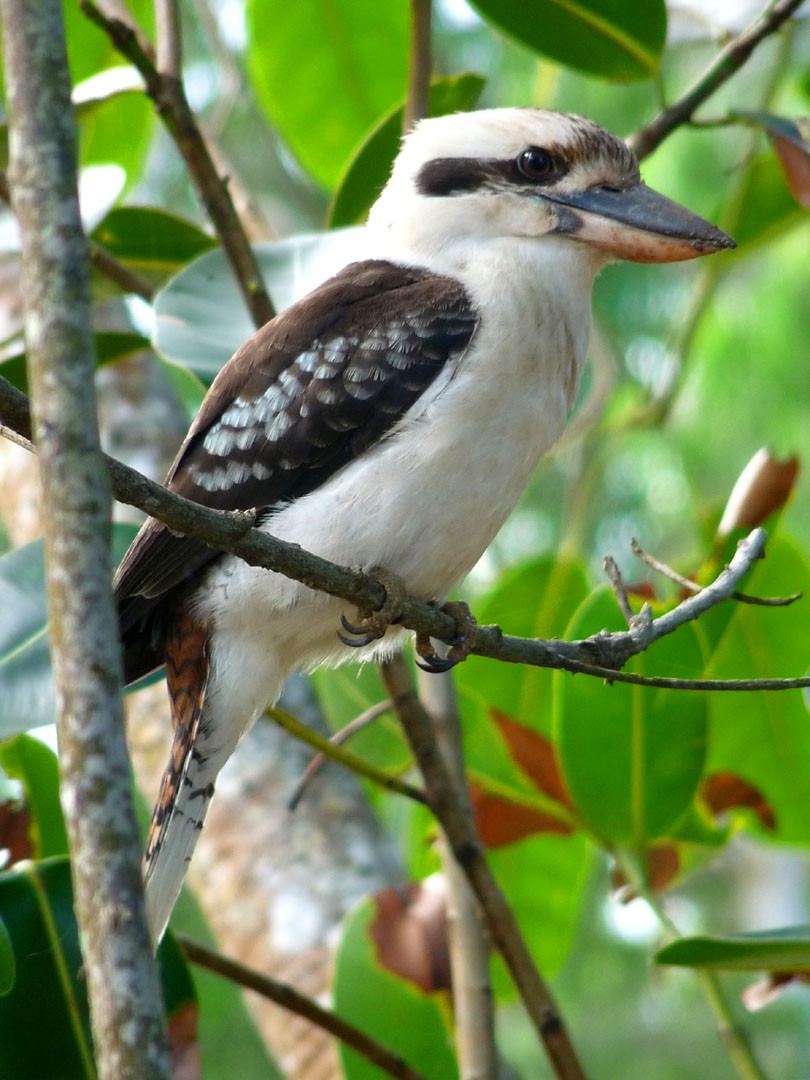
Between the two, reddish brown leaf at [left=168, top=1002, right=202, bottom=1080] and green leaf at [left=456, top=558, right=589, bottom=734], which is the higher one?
green leaf at [left=456, top=558, right=589, bottom=734]

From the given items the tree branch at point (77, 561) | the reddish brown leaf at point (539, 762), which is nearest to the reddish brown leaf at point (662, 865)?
→ the reddish brown leaf at point (539, 762)

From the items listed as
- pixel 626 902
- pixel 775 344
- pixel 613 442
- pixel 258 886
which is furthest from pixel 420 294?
pixel 775 344

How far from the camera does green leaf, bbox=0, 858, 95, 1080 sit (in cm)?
158

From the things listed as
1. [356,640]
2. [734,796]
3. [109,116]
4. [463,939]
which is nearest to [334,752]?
[356,640]

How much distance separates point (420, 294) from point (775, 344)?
13.4 ft

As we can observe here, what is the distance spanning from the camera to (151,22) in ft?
9.14

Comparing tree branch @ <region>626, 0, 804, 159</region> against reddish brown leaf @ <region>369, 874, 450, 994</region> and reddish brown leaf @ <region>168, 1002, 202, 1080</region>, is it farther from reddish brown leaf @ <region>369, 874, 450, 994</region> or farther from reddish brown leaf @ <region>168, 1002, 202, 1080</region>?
reddish brown leaf @ <region>168, 1002, 202, 1080</region>

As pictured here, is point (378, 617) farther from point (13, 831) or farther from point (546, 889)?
point (546, 889)

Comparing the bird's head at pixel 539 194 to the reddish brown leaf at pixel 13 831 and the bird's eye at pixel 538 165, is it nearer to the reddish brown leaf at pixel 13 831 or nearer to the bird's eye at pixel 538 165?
the bird's eye at pixel 538 165

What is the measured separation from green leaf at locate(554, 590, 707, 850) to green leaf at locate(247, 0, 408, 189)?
1423 millimetres

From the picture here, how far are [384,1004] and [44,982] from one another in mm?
568

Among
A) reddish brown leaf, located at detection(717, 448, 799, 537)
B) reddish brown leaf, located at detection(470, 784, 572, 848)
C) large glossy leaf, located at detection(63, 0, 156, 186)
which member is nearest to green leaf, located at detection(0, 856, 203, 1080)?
reddish brown leaf, located at detection(470, 784, 572, 848)

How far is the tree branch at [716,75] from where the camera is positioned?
201cm

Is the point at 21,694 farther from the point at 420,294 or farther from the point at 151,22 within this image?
the point at 151,22
